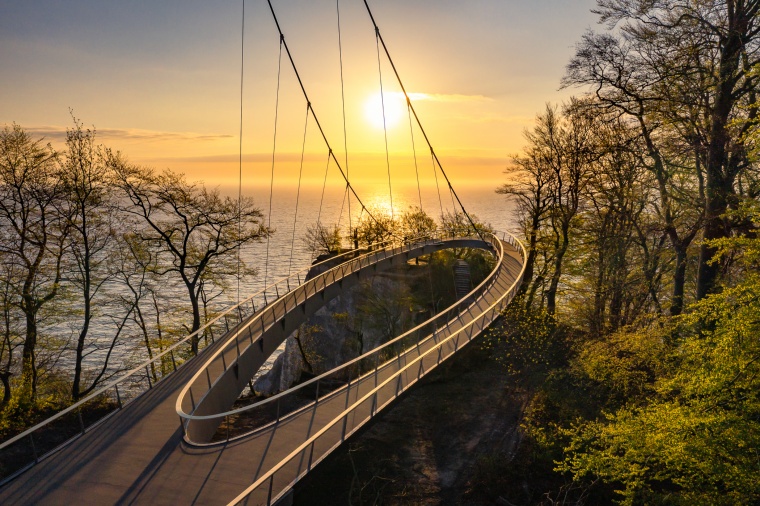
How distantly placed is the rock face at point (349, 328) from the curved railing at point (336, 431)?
18.4m

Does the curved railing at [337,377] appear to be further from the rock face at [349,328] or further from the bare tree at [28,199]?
the bare tree at [28,199]

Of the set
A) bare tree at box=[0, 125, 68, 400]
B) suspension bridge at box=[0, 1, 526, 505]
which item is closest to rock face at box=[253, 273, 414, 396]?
suspension bridge at box=[0, 1, 526, 505]

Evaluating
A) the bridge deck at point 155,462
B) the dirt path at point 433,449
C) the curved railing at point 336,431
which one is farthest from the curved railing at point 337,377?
the dirt path at point 433,449

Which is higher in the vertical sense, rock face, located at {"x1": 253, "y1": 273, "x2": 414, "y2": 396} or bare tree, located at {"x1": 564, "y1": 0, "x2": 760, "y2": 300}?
bare tree, located at {"x1": 564, "y1": 0, "x2": 760, "y2": 300}

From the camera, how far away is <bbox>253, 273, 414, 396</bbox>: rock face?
38.7 metres

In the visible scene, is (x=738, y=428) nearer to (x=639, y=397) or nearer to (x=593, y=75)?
(x=639, y=397)

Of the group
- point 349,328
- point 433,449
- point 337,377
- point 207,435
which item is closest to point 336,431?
point 207,435

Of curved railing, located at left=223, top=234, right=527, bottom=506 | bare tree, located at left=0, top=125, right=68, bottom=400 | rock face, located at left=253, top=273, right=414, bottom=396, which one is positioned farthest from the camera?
rock face, located at left=253, top=273, right=414, bottom=396

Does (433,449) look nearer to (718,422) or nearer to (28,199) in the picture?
(718,422)

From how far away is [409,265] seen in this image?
43125 mm

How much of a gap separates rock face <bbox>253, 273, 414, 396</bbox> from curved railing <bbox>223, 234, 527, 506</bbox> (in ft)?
60.3

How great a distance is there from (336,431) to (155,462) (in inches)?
171

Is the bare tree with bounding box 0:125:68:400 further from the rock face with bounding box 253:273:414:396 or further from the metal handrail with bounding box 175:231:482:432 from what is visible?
the rock face with bounding box 253:273:414:396

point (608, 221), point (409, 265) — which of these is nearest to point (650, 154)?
point (608, 221)
